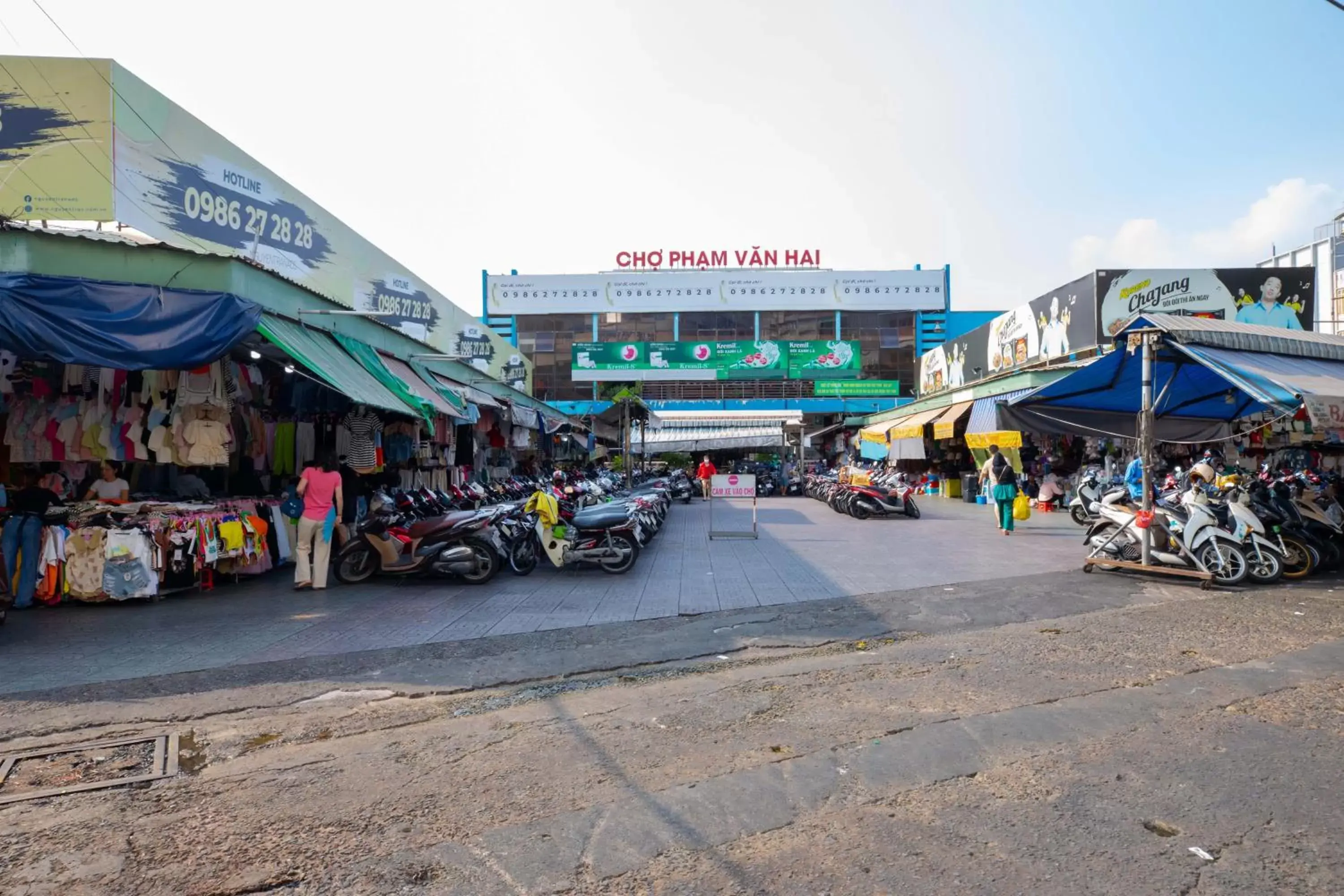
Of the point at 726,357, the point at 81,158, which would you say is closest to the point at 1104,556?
the point at 81,158

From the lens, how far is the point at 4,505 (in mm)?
7625

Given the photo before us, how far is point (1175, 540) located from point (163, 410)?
1171 centimetres

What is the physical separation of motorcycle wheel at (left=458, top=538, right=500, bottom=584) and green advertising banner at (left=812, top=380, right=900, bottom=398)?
37.5 m

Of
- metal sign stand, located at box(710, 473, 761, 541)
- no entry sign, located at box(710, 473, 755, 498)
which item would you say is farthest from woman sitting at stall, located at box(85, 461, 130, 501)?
no entry sign, located at box(710, 473, 755, 498)

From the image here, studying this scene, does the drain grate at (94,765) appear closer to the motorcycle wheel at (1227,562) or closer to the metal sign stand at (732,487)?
the motorcycle wheel at (1227,562)

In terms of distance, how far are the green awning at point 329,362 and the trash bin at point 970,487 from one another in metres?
17.5

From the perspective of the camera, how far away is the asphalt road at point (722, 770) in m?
2.81

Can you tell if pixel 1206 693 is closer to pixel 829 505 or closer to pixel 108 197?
pixel 108 197

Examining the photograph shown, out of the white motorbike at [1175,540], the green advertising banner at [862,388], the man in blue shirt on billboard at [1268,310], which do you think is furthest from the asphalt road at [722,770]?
the green advertising banner at [862,388]

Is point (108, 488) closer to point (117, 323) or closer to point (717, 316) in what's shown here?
point (117, 323)

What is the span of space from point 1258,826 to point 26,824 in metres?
5.18

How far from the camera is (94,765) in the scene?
3.89m

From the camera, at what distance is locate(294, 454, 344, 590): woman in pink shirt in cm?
857

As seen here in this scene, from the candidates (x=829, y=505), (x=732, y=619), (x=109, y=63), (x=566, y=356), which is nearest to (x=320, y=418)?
(x=109, y=63)
